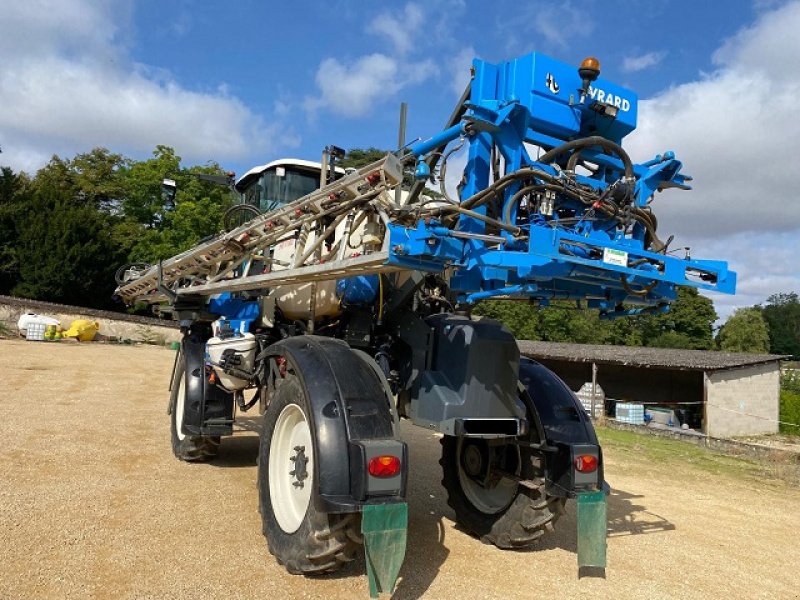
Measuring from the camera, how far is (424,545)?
4719 millimetres

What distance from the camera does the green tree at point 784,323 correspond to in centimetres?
9481

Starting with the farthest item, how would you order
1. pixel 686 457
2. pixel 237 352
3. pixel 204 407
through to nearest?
1. pixel 686 457
2. pixel 204 407
3. pixel 237 352

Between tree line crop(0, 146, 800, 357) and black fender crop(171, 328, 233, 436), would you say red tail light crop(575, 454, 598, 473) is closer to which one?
black fender crop(171, 328, 233, 436)

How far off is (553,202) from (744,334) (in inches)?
2828

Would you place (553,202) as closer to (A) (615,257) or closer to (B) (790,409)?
(A) (615,257)

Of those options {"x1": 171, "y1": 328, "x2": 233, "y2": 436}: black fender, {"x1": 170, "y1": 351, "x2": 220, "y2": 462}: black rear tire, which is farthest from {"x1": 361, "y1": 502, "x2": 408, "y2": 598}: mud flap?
{"x1": 170, "y1": 351, "x2": 220, "y2": 462}: black rear tire

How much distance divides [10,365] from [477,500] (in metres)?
13.5

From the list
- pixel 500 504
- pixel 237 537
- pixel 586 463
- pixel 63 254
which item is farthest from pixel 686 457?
pixel 63 254

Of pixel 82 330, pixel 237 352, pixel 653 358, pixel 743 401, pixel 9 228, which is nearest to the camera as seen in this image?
pixel 237 352

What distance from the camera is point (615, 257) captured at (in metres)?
3.70

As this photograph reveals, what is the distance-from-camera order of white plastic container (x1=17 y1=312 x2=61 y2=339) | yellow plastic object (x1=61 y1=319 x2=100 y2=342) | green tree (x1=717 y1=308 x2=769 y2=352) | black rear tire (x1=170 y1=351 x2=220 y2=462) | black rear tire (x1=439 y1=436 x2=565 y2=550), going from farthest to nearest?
1. green tree (x1=717 y1=308 x2=769 y2=352)
2. yellow plastic object (x1=61 y1=319 x2=100 y2=342)
3. white plastic container (x1=17 y1=312 x2=61 y2=339)
4. black rear tire (x1=170 y1=351 x2=220 y2=462)
5. black rear tire (x1=439 y1=436 x2=565 y2=550)

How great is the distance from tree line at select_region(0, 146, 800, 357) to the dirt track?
22991 mm

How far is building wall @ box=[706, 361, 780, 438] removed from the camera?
21656 mm

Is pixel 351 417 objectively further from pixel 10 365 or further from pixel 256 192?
pixel 10 365
